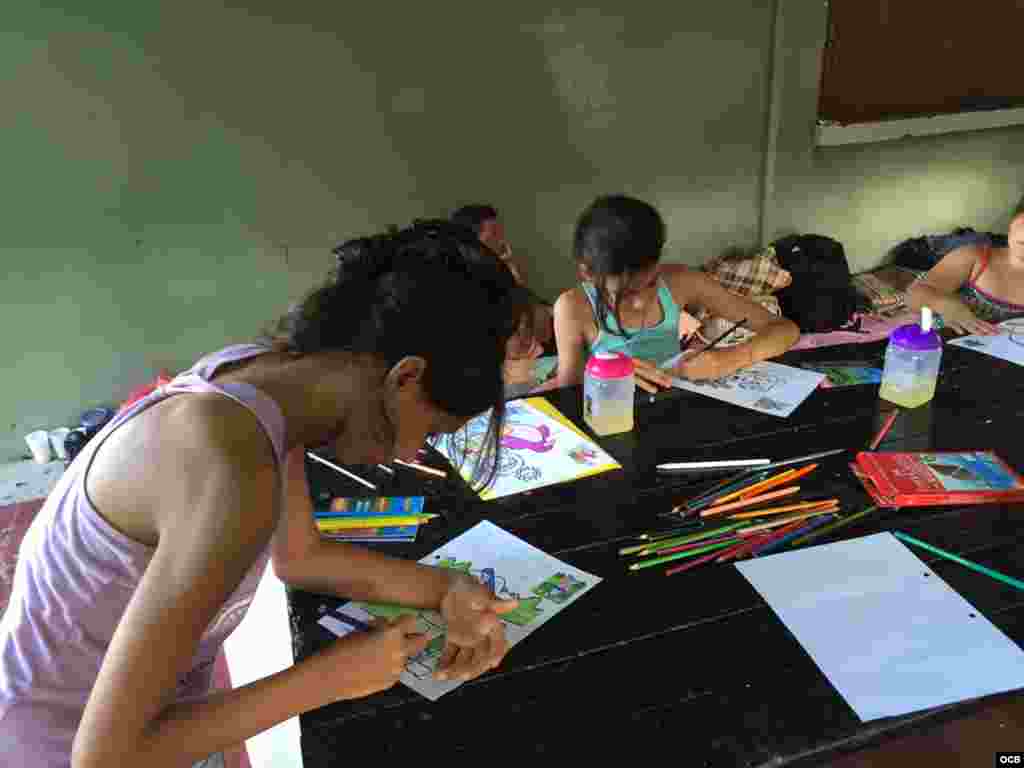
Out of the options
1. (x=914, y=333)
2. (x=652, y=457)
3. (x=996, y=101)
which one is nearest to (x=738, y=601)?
(x=652, y=457)

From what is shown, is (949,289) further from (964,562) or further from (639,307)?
(964,562)

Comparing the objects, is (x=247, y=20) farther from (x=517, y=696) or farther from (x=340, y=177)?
(x=517, y=696)

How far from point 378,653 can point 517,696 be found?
165 millimetres

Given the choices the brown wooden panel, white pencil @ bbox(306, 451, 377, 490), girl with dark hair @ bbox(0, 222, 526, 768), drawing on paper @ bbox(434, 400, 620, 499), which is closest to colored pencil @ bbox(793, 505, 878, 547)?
drawing on paper @ bbox(434, 400, 620, 499)

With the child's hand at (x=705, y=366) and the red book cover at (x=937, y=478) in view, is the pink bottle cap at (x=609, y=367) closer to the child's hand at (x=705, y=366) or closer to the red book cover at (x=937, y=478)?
the child's hand at (x=705, y=366)

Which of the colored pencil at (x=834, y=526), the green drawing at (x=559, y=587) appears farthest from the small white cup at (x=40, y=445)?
the colored pencil at (x=834, y=526)

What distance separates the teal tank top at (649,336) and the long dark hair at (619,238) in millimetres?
179

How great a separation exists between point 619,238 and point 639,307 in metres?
0.33

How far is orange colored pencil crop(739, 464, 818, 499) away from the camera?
4.13ft

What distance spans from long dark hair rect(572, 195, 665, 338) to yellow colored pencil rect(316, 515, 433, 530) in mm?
946

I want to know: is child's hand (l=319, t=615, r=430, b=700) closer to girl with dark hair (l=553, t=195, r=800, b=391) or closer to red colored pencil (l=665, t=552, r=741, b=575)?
red colored pencil (l=665, t=552, r=741, b=575)

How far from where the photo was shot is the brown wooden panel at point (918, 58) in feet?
12.6

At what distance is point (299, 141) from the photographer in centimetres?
304

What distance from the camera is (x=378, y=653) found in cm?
88
